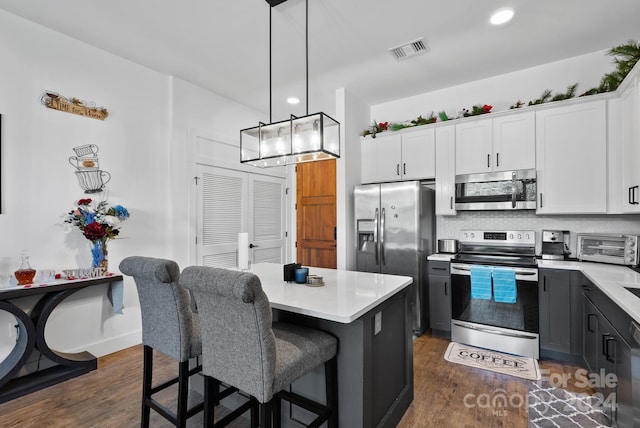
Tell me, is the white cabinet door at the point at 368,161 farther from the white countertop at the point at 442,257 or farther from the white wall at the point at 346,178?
the white countertop at the point at 442,257

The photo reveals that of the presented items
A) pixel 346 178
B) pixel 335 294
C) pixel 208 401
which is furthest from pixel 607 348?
pixel 346 178

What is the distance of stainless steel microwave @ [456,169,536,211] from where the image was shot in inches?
128

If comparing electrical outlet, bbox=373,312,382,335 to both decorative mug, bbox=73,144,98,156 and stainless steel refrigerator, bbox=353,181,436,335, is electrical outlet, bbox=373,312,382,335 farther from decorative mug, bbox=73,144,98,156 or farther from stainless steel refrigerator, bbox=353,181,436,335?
decorative mug, bbox=73,144,98,156

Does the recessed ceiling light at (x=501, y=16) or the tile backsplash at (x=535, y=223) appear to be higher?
the recessed ceiling light at (x=501, y=16)

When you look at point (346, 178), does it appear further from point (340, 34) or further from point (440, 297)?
point (440, 297)

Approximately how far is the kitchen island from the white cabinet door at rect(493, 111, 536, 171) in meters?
2.02

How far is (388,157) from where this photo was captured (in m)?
4.07

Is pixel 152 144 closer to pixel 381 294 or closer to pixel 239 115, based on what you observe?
pixel 239 115

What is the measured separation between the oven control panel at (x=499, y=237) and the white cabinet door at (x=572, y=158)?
35cm

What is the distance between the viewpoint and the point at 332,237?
188 inches

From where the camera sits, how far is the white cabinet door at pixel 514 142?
3.21 meters

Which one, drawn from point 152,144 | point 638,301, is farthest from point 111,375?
point 638,301

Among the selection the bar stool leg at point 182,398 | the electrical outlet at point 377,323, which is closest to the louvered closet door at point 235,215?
the bar stool leg at point 182,398

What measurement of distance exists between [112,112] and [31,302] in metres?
1.84
